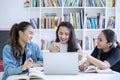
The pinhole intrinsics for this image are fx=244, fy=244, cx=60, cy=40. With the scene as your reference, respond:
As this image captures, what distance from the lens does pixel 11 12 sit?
4727mm

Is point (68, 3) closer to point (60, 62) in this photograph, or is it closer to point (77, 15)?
point (77, 15)

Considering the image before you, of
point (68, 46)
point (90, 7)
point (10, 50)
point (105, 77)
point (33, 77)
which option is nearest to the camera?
point (33, 77)

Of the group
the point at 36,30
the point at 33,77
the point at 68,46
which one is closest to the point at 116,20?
the point at 36,30

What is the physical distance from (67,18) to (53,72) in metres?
2.56

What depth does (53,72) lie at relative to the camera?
7.29 ft

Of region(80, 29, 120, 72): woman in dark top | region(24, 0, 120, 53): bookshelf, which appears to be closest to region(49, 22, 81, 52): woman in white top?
region(80, 29, 120, 72): woman in dark top

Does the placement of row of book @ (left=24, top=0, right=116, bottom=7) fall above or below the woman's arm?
above

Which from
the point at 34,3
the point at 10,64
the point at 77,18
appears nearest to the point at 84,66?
the point at 10,64

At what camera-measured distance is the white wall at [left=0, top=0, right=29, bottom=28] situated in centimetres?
471

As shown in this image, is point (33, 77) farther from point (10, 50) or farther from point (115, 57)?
point (115, 57)

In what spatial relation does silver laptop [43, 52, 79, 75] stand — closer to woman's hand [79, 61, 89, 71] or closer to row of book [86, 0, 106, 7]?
woman's hand [79, 61, 89, 71]

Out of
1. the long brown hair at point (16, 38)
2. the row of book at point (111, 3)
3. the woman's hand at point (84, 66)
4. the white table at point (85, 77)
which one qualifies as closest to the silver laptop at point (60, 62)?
the white table at point (85, 77)

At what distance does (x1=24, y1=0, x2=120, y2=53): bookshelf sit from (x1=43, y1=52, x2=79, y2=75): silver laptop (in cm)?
249

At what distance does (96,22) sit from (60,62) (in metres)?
2.67
